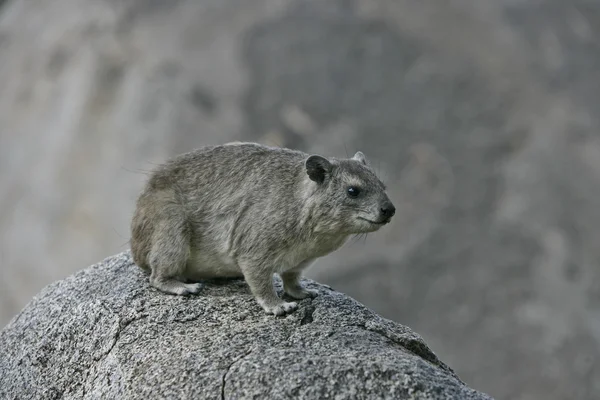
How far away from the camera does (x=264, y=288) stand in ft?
21.9

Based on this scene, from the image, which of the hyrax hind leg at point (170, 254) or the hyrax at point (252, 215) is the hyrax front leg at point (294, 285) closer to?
the hyrax at point (252, 215)

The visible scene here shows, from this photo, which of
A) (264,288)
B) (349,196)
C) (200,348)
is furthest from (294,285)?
(200,348)

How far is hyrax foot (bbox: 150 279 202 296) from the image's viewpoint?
678 cm

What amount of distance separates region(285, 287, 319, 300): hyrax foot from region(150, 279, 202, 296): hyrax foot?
72 centimetres

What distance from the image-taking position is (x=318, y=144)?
15641 millimetres

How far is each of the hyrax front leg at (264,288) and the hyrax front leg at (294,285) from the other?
37cm

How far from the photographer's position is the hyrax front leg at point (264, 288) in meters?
6.57

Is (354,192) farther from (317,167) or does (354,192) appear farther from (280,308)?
(280,308)

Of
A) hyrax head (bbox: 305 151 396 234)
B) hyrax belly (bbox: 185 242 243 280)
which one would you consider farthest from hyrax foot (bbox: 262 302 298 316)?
hyrax head (bbox: 305 151 396 234)

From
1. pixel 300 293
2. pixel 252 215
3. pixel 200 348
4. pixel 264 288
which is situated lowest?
pixel 200 348

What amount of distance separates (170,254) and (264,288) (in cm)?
83

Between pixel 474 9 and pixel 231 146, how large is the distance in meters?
10.2

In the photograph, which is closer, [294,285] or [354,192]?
[354,192]

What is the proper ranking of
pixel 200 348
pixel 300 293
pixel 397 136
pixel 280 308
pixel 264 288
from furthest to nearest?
pixel 397 136, pixel 300 293, pixel 264 288, pixel 280 308, pixel 200 348
